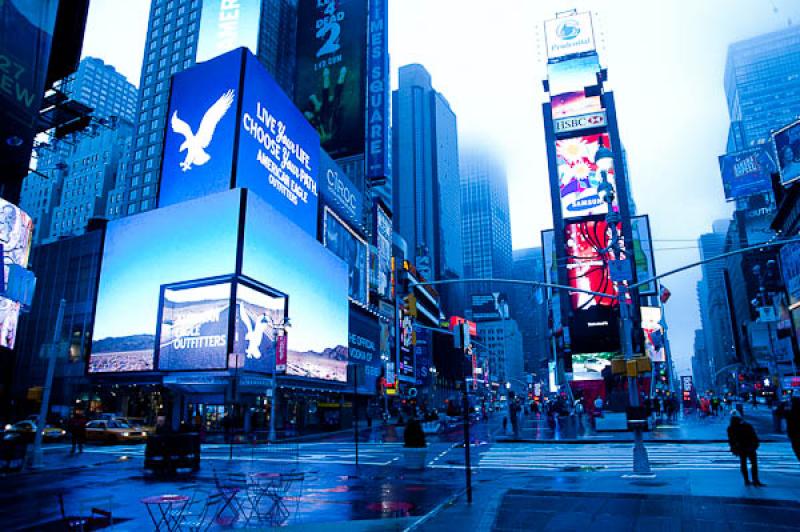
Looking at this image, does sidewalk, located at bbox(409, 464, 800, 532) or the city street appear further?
the city street

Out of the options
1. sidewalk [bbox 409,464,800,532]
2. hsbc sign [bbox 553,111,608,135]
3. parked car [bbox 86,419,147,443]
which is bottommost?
sidewalk [bbox 409,464,800,532]

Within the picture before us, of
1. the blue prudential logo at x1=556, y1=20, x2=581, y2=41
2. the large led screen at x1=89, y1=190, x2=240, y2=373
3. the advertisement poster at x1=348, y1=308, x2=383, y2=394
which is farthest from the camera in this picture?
the blue prudential logo at x1=556, y1=20, x2=581, y2=41

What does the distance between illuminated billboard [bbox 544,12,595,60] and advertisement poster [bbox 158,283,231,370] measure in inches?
2535

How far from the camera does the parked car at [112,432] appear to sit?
32.1 metres

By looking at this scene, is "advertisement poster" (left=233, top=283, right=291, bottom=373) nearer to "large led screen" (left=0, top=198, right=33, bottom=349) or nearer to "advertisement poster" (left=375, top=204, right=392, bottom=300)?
"large led screen" (left=0, top=198, right=33, bottom=349)

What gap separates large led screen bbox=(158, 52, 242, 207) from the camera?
46312 mm

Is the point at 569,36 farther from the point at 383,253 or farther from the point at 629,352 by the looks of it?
the point at 629,352

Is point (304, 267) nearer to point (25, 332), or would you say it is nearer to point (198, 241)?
point (198, 241)

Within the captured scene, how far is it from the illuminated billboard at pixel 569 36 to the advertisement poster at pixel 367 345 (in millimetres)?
48091

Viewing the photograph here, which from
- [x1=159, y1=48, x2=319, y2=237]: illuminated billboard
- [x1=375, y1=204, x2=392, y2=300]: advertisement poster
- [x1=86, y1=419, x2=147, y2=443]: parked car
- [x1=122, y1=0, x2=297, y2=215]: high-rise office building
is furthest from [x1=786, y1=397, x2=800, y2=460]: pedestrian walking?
[x1=122, y1=0, x2=297, y2=215]: high-rise office building

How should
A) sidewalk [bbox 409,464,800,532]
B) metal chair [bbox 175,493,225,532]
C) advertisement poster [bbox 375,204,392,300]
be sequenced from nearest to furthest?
sidewalk [bbox 409,464,800,532] → metal chair [bbox 175,493,225,532] → advertisement poster [bbox 375,204,392,300]

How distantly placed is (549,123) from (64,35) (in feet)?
214

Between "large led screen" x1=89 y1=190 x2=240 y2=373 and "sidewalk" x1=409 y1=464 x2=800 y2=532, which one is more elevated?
"large led screen" x1=89 y1=190 x2=240 y2=373

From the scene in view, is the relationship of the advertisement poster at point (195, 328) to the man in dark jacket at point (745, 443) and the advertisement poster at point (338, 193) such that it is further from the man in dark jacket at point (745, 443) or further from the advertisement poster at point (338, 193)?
the man in dark jacket at point (745, 443)
